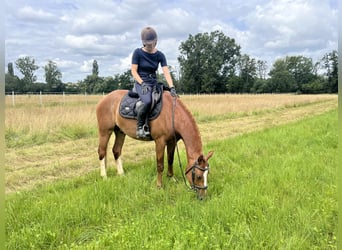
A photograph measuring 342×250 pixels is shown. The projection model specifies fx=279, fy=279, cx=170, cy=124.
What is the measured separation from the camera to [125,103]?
5160 millimetres

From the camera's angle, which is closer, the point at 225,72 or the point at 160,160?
the point at 160,160

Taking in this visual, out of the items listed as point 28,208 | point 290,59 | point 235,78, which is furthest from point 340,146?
point 290,59

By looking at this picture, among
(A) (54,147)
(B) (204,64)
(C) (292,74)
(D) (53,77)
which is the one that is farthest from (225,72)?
(A) (54,147)

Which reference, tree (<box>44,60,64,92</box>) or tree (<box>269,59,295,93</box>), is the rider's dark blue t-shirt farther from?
tree (<box>269,59,295,93</box>)

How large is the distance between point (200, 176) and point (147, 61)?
219 centimetres

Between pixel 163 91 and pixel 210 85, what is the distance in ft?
201

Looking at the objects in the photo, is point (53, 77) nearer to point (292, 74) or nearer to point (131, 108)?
point (131, 108)

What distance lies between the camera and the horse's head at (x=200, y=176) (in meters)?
3.87

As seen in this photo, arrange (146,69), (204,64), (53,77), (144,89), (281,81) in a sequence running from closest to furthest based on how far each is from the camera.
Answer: (144,89), (146,69), (53,77), (204,64), (281,81)

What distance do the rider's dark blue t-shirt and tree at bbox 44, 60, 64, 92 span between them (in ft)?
135

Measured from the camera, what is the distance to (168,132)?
4652mm

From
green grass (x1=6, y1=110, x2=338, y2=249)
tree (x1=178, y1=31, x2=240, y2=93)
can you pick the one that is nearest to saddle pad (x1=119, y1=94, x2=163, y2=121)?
green grass (x1=6, y1=110, x2=338, y2=249)

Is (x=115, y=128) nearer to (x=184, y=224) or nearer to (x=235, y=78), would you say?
(x=184, y=224)

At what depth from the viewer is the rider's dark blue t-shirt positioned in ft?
15.7
